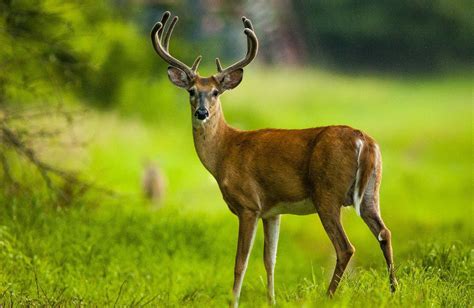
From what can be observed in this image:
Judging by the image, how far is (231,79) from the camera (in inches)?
314

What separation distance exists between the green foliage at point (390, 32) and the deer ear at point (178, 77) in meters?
22.6

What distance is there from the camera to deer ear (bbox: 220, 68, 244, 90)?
7.93m

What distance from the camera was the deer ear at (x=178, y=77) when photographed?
26.2 ft

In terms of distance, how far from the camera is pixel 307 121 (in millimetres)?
22562

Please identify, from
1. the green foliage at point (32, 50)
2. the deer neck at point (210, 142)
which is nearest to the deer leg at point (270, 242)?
the deer neck at point (210, 142)

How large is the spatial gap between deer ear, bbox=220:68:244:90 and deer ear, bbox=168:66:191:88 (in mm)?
234

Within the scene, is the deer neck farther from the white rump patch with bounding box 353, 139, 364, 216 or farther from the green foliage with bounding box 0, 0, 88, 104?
the green foliage with bounding box 0, 0, 88, 104

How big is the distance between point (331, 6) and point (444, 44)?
3551 millimetres

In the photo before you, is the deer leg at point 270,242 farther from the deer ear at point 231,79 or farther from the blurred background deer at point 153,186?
the blurred background deer at point 153,186

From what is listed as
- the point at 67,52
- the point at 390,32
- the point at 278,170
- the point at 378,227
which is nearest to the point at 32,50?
the point at 67,52

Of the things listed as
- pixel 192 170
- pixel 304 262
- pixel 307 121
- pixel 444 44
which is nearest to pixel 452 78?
pixel 444 44

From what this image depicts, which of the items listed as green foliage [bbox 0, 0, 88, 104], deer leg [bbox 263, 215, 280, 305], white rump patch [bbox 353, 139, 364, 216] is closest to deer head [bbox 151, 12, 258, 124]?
deer leg [bbox 263, 215, 280, 305]

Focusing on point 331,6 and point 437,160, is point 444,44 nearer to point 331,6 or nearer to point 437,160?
point 331,6

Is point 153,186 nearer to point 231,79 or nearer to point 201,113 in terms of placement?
point 231,79
